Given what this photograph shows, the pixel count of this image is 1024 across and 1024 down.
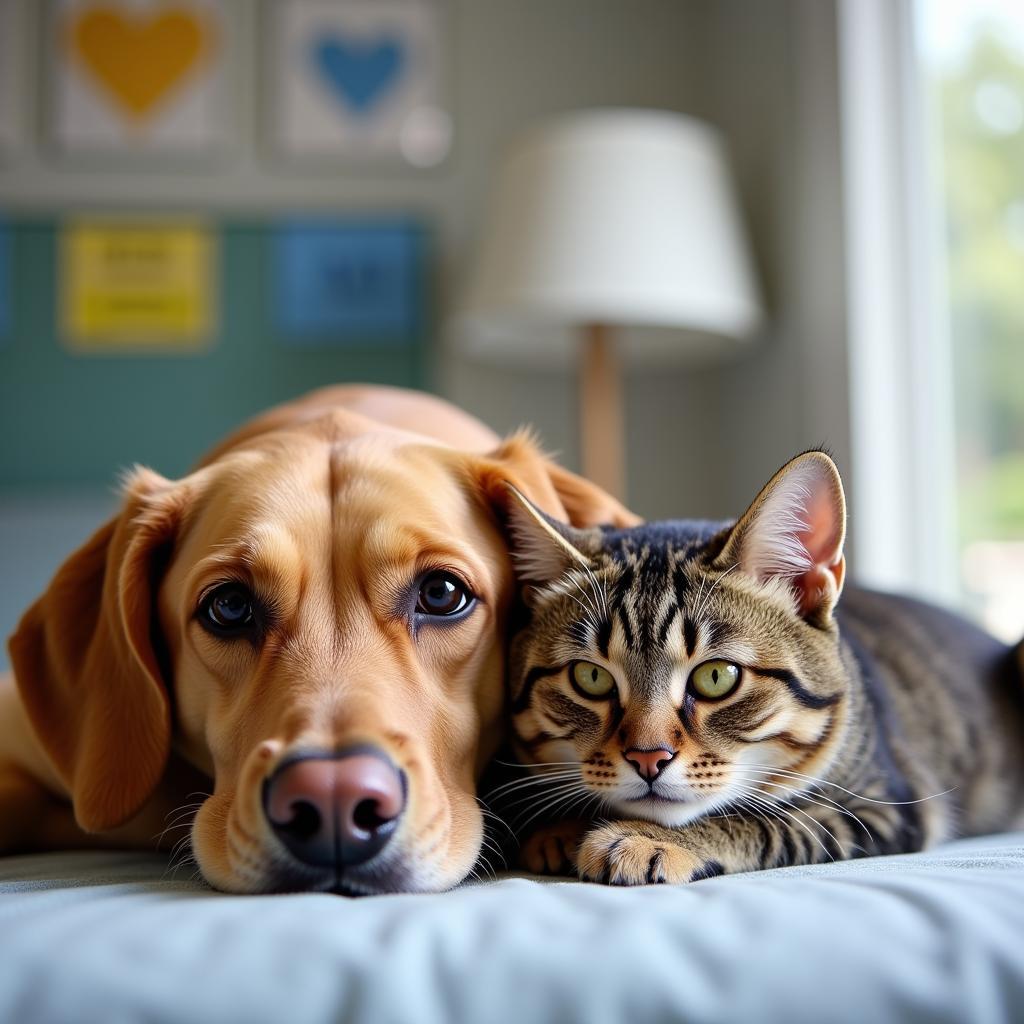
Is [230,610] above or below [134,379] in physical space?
below

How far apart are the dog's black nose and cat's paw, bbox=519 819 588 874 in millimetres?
214

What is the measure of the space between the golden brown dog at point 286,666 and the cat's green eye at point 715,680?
10.2 inches

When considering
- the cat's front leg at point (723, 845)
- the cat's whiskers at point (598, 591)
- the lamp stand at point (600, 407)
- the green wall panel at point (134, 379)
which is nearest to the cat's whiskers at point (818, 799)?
the cat's front leg at point (723, 845)

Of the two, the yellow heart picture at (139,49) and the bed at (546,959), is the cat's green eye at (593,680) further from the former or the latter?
the yellow heart picture at (139,49)

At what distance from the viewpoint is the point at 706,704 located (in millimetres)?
1156

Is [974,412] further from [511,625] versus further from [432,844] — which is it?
[432,844]

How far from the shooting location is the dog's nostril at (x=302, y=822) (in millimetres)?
967

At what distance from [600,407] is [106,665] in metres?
2.12

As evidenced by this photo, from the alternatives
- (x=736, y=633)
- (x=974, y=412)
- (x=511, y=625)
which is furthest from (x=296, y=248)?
(x=736, y=633)

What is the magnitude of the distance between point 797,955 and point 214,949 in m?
0.40

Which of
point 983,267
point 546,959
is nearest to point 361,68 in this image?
point 983,267

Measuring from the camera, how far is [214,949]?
2.53 ft

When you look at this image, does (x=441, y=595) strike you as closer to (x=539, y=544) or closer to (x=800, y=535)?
(x=539, y=544)

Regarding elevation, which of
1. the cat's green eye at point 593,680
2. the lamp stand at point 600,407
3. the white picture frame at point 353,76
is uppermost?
the white picture frame at point 353,76
